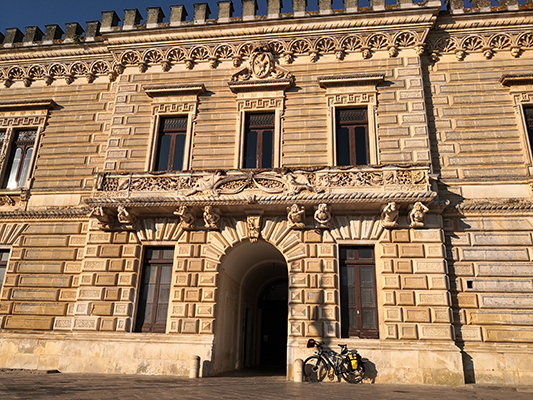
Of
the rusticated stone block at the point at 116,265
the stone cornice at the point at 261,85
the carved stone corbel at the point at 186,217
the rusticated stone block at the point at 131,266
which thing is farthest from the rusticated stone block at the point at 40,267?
the stone cornice at the point at 261,85

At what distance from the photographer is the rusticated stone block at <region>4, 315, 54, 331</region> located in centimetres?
1541

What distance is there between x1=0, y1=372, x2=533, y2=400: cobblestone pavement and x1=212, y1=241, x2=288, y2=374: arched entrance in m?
2.91

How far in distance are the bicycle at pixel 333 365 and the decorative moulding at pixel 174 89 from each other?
34.7 ft

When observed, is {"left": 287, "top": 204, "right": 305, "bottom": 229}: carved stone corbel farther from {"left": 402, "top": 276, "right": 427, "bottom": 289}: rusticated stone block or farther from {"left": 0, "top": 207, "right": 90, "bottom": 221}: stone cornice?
{"left": 0, "top": 207, "right": 90, "bottom": 221}: stone cornice

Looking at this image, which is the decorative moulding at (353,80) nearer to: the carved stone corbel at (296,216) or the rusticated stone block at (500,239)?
the carved stone corbel at (296,216)

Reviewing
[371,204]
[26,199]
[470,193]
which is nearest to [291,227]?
[371,204]

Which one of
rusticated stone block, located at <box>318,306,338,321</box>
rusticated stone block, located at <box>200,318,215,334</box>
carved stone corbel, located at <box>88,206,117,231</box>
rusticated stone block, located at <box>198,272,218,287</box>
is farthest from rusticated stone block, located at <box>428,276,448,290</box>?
carved stone corbel, located at <box>88,206,117,231</box>

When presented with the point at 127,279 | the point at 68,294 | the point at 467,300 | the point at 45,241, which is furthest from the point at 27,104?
the point at 467,300

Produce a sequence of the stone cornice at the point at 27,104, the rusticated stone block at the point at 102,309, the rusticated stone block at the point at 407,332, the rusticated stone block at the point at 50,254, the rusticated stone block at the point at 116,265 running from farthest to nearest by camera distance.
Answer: the stone cornice at the point at 27,104 < the rusticated stone block at the point at 50,254 < the rusticated stone block at the point at 116,265 < the rusticated stone block at the point at 102,309 < the rusticated stone block at the point at 407,332

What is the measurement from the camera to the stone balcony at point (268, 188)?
46.0ft

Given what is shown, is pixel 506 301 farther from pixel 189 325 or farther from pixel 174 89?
pixel 174 89

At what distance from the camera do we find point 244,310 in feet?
61.6

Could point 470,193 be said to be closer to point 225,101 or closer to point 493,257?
point 493,257

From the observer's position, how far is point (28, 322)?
1555 centimetres
